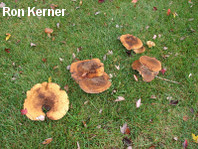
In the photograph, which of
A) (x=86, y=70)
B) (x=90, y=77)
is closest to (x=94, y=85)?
(x=90, y=77)

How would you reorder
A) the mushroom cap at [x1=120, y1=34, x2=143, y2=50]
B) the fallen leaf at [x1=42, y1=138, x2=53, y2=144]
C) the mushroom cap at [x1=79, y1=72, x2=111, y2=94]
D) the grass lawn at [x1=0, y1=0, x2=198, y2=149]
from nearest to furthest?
the fallen leaf at [x1=42, y1=138, x2=53, y2=144] < the grass lawn at [x1=0, y1=0, x2=198, y2=149] < the mushroom cap at [x1=79, y1=72, x2=111, y2=94] < the mushroom cap at [x1=120, y1=34, x2=143, y2=50]

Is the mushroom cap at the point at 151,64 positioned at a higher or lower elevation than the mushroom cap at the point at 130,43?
lower

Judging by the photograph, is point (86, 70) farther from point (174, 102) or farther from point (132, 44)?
point (174, 102)

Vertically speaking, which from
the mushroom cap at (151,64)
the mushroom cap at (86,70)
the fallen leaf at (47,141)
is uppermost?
the mushroom cap at (151,64)

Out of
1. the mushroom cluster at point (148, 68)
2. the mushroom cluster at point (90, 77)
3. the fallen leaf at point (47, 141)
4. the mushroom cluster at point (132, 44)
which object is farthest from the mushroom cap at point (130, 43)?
the fallen leaf at point (47, 141)

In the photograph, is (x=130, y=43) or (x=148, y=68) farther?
(x=130, y=43)

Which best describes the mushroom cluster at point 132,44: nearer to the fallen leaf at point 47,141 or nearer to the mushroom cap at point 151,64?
the mushroom cap at point 151,64

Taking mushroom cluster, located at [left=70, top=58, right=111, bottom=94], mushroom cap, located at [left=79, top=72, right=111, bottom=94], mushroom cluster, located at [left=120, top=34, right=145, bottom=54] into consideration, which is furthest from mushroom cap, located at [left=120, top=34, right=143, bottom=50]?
mushroom cap, located at [left=79, top=72, right=111, bottom=94]

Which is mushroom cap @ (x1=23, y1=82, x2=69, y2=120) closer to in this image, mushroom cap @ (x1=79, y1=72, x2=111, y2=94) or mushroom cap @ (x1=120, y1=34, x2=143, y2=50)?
mushroom cap @ (x1=79, y1=72, x2=111, y2=94)
